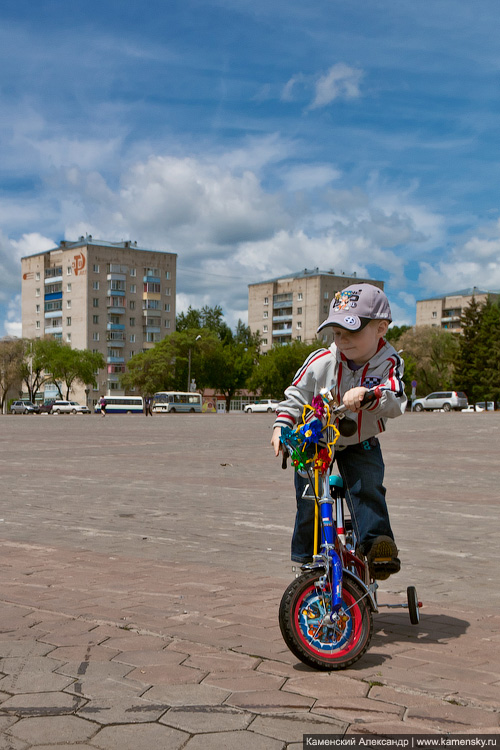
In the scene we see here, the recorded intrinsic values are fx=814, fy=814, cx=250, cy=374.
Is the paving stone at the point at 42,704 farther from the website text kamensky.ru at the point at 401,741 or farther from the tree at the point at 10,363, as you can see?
the tree at the point at 10,363

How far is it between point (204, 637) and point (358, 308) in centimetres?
171

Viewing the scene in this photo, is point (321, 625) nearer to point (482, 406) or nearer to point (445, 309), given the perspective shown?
point (482, 406)

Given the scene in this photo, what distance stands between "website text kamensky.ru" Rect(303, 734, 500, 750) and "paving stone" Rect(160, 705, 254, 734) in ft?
0.87

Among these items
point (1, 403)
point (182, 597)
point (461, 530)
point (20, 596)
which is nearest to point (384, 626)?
point (182, 597)

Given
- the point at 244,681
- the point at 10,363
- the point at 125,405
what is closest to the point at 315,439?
the point at 244,681

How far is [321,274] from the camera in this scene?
12731 centimetres

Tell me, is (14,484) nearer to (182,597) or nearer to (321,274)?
(182,597)

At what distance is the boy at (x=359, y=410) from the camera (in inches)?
137

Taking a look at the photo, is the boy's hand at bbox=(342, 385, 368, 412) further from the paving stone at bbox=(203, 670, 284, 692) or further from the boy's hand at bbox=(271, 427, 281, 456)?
the paving stone at bbox=(203, 670, 284, 692)

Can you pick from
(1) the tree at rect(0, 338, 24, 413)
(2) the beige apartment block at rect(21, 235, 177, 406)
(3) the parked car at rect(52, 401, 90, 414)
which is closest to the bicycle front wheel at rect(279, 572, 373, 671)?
(3) the parked car at rect(52, 401, 90, 414)

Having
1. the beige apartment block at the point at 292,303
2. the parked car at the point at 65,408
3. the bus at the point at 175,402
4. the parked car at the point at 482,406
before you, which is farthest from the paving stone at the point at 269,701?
the beige apartment block at the point at 292,303

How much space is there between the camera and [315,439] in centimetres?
332

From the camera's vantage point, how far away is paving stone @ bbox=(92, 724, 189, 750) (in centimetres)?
265

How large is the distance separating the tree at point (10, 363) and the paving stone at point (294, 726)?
301ft
